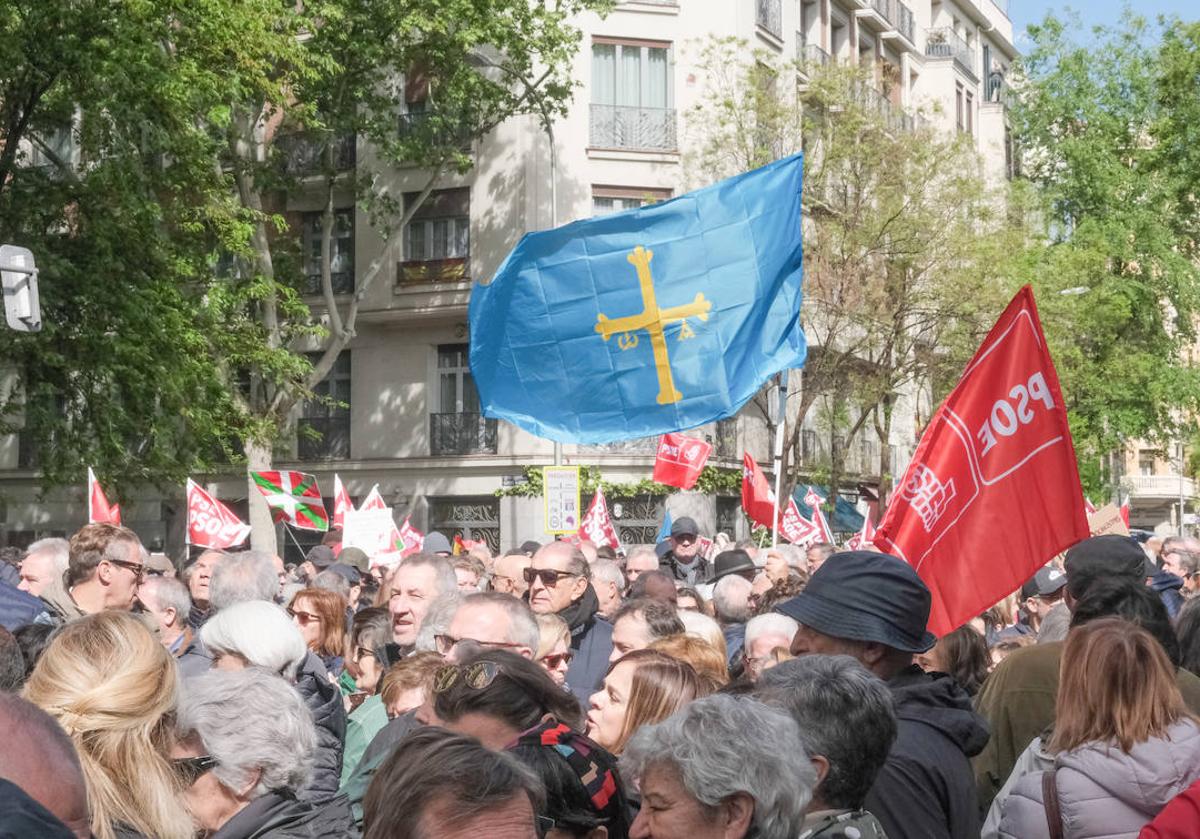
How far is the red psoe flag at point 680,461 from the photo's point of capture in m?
22.4

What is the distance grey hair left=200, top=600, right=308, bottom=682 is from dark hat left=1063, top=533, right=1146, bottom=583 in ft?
10.0

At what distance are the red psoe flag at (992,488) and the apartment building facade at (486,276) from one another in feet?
87.9

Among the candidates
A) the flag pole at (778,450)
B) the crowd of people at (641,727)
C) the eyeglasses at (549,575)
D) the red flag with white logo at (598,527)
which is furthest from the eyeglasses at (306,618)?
the red flag with white logo at (598,527)

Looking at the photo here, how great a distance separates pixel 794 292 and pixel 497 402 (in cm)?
219

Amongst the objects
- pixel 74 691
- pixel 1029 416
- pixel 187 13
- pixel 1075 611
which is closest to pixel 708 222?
pixel 1029 416

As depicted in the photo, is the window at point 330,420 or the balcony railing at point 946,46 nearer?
the window at point 330,420

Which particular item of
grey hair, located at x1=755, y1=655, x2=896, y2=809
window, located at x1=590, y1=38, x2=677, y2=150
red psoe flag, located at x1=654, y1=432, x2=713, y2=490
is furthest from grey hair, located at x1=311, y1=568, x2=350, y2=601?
window, located at x1=590, y1=38, x2=677, y2=150

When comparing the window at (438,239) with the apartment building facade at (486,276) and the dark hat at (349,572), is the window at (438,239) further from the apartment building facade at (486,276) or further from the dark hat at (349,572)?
the dark hat at (349,572)

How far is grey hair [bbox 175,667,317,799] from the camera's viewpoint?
427 cm

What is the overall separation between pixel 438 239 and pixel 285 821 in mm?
32332

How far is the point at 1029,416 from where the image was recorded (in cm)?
689

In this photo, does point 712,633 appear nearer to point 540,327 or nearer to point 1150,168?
point 540,327

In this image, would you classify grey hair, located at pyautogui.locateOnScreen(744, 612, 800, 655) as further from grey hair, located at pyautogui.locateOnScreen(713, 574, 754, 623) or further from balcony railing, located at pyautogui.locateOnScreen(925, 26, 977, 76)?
balcony railing, located at pyautogui.locateOnScreen(925, 26, 977, 76)

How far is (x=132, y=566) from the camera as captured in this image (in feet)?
25.4
